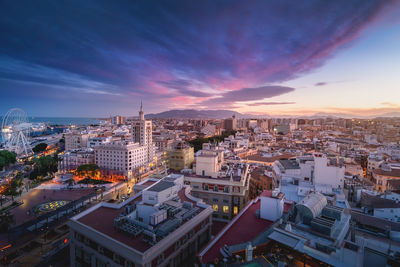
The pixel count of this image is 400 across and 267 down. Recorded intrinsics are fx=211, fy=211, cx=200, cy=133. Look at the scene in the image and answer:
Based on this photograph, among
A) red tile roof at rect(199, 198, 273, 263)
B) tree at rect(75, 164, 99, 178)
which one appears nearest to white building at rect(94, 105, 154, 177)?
tree at rect(75, 164, 99, 178)

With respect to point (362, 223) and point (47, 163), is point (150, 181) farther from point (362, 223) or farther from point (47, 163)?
point (47, 163)

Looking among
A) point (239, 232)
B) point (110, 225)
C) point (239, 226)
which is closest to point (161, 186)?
point (110, 225)

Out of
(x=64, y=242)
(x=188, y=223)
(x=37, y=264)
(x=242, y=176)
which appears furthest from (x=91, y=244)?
(x=242, y=176)

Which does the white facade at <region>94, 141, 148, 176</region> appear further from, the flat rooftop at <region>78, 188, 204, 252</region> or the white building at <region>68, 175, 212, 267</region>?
the white building at <region>68, 175, 212, 267</region>

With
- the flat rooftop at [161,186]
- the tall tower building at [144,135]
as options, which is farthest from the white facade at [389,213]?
the tall tower building at [144,135]

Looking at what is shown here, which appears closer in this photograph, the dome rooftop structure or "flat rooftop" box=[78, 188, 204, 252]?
the dome rooftop structure

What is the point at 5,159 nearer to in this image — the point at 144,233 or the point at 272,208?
the point at 144,233

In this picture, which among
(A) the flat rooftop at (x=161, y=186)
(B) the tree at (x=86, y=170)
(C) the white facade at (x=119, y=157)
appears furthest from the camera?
(C) the white facade at (x=119, y=157)

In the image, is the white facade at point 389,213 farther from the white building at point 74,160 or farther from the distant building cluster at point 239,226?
the white building at point 74,160
